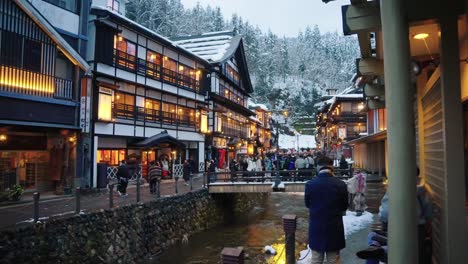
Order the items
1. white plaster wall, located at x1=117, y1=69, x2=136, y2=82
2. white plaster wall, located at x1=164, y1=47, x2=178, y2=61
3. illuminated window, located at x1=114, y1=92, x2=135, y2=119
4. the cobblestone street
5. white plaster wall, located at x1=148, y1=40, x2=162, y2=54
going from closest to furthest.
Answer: the cobblestone street < white plaster wall, located at x1=117, y1=69, x2=136, y2=82 < illuminated window, located at x1=114, y1=92, x2=135, y2=119 < white plaster wall, located at x1=148, y1=40, x2=162, y2=54 < white plaster wall, located at x1=164, y1=47, x2=178, y2=61

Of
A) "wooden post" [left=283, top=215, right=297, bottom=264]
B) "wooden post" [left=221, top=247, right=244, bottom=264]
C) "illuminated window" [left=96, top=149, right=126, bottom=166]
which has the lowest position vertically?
"wooden post" [left=283, top=215, right=297, bottom=264]

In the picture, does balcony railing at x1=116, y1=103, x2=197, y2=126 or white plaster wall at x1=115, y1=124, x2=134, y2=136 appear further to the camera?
balcony railing at x1=116, y1=103, x2=197, y2=126

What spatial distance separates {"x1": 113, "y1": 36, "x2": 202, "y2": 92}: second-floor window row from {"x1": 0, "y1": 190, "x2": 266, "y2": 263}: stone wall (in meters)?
11.0

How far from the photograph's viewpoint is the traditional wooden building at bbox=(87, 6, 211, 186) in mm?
22339

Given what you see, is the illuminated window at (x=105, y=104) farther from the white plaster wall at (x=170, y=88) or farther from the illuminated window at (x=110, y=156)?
the white plaster wall at (x=170, y=88)

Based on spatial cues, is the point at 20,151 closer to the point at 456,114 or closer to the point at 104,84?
the point at 104,84

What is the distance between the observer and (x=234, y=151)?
167 ft

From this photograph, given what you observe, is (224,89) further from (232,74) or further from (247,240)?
(247,240)

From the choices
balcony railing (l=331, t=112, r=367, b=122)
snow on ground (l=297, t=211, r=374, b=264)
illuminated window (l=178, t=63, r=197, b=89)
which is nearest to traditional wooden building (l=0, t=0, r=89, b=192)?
illuminated window (l=178, t=63, r=197, b=89)

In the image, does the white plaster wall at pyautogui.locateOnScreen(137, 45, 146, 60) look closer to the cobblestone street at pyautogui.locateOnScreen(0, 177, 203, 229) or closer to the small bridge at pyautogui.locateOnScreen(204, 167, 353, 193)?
the small bridge at pyautogui.locateOnScreen(204, 167, 353, 193)

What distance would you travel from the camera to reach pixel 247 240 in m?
17.8

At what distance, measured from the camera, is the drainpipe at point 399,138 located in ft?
13.3

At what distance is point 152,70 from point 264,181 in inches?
507

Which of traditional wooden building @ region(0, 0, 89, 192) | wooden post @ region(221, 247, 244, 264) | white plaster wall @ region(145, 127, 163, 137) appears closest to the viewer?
wooden post @ region(221, 247, 244, 264)
